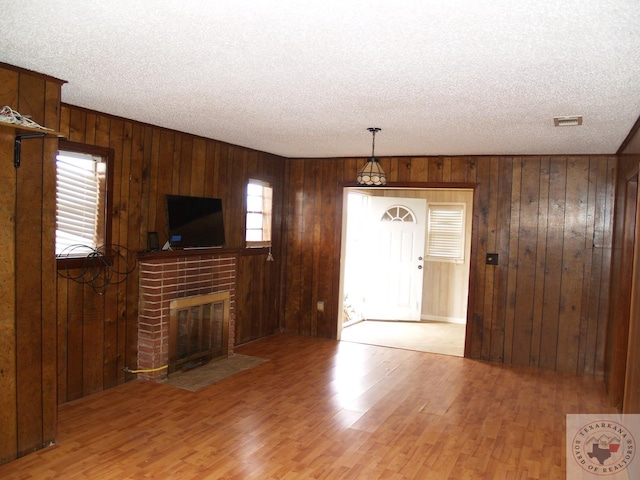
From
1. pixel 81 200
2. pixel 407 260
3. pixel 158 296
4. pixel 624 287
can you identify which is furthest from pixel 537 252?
pixel 81 200

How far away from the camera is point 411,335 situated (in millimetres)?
6797

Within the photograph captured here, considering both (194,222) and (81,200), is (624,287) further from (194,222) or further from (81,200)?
(81,200)

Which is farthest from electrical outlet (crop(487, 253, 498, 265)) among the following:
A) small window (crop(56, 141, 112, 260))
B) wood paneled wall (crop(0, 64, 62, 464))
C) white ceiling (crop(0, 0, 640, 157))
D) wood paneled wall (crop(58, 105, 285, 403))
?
wood paneled wall (crop(0, 64, 62, 464))

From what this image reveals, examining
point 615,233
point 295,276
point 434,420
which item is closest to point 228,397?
point 434,420

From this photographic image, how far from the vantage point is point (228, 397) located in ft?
13.6

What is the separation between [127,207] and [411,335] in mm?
4199

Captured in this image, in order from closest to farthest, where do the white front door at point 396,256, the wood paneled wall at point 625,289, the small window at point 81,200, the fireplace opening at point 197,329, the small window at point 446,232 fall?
the wood paneled wall at point 625,289, the small window at point 81,200, the fireplace opening at point 197,329, the white front door at point 396,256, the small window at point 446,232

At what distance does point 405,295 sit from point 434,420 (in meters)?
3.80

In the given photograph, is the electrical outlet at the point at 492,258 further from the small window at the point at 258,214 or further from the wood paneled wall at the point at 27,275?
the wood paneled wall at the point at 27,275

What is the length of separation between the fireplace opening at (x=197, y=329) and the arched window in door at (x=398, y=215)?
3207mm

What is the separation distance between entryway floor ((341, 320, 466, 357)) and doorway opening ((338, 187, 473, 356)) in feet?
0.10

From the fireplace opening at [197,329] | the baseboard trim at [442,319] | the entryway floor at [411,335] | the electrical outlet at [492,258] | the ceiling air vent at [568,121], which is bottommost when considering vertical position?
the entryway floor at [411,335]

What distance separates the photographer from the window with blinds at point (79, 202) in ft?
12.4

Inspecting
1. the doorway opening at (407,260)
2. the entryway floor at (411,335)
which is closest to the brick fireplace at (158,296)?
the entryway floor at (411,335)
